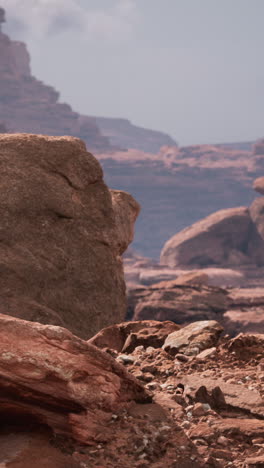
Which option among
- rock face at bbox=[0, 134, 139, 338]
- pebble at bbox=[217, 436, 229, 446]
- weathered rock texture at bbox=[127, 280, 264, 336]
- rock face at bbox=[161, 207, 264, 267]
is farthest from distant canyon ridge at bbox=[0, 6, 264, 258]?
pebble at bbox=[217, 436, 229, 446]

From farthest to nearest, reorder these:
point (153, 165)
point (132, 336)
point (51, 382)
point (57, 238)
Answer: point (153, 165)
point (57, 238)
point (132, 336)
point (51, 382)


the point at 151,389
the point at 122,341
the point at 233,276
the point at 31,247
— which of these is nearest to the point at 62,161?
the point at 31,247

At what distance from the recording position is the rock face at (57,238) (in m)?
8.40

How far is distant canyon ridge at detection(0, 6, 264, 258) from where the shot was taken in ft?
488

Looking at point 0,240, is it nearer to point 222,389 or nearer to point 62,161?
point 62,161

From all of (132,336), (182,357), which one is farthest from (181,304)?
(182,357)

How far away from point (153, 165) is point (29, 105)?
119 feet

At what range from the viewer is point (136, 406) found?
15.0 feet

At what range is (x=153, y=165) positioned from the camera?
492ft

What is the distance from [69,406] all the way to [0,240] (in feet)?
15.3

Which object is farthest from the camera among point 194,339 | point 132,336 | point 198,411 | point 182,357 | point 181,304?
point 181,304

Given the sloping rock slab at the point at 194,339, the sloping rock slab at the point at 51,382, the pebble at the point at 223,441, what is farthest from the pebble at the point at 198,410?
the sloping rock slab at the point at 194,339

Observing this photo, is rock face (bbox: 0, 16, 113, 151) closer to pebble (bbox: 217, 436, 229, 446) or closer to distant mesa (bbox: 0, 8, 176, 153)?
distant mesa (bbox: 0, 8, 176, 153)

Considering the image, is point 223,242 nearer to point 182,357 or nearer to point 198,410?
point 182,357
